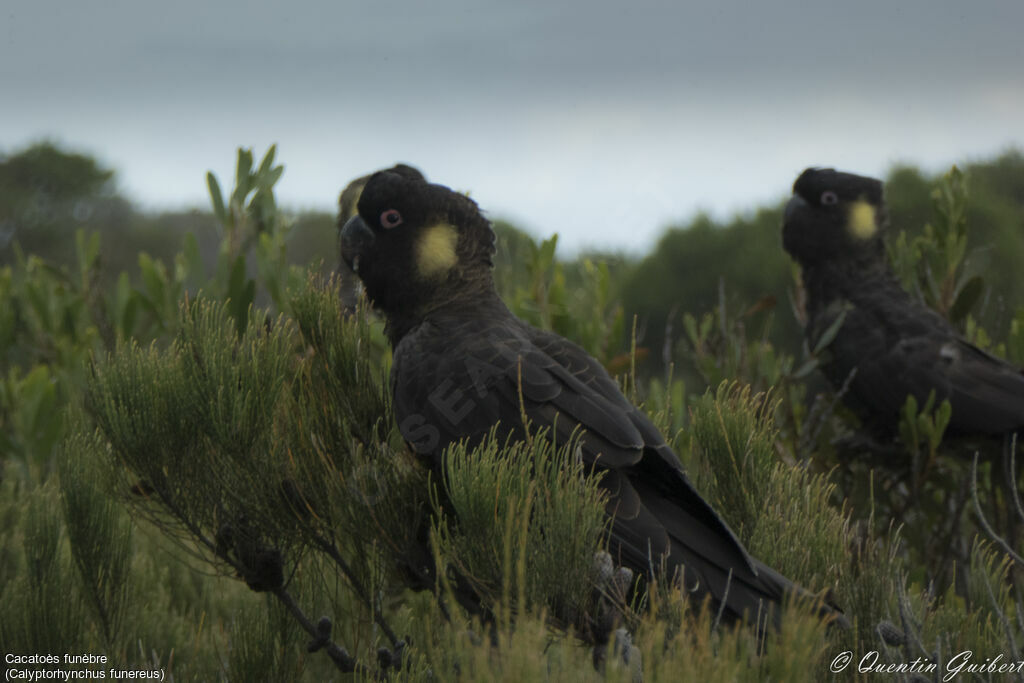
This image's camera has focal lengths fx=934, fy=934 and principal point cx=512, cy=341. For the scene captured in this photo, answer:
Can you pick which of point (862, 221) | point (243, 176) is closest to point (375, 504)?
point (243, 176)

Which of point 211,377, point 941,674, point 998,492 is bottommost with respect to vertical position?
point 998,492

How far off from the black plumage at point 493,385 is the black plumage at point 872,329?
204 cm

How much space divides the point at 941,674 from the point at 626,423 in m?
0.90

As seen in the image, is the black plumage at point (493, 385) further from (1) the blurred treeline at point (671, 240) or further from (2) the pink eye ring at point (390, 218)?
(1) the blurred treeline at point (671, 240)

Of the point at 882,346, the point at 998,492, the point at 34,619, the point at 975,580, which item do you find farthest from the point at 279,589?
the point at 998,492

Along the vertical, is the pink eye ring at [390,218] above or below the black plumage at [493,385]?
above

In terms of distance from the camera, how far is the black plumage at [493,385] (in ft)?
7.41

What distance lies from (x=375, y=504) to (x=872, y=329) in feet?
9.44

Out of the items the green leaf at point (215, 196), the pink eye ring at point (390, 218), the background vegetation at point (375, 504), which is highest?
the green leaf at point (215, 196)

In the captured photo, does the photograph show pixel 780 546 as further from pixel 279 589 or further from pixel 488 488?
pixel 279 589

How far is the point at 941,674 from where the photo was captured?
2.02m

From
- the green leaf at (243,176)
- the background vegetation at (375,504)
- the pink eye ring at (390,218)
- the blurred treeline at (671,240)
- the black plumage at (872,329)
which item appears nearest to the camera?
the background vegetation at (375,504)

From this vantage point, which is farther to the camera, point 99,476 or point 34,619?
point 34,619

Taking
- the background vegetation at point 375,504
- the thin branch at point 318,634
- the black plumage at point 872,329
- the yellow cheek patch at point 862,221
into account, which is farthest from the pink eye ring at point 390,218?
the yellow cheek patch at point 862,221
